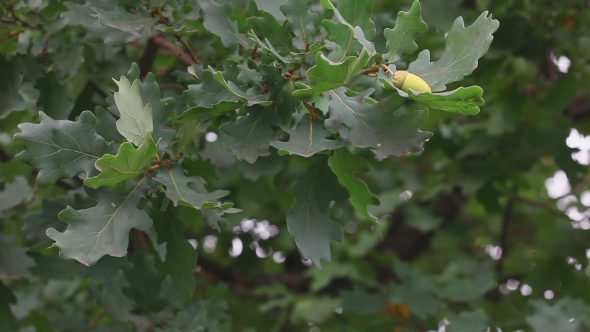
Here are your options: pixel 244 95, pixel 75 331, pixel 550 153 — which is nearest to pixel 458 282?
pixel 550 153

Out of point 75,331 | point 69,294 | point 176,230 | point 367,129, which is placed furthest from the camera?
point 69,294

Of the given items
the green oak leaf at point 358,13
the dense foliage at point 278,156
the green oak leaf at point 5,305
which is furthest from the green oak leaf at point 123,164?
the green oak leaf at point 5,305

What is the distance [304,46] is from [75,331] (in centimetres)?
86

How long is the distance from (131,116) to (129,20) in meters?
0.27

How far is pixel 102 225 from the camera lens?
86 centimetres

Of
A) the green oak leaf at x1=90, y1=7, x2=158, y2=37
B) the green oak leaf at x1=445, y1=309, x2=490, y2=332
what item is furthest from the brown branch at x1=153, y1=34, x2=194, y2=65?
the green oak leaf at x1=445, y1=309, x2=490, y2=332

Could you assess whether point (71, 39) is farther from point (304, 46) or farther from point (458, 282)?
point (458, 282)

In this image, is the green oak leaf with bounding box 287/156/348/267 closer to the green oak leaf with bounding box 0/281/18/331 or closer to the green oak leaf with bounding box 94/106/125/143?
the green oak leaf with bounding box 94/106/125/143

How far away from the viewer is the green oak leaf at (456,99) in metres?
0.80

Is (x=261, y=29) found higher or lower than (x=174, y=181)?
higher

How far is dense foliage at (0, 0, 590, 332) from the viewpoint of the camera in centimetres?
89

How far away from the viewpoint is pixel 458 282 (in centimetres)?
188

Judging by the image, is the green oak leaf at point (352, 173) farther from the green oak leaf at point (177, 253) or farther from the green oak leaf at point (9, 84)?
the green oak leaf at point (9, 84)

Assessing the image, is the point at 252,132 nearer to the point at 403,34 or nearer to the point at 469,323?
the point at 403,34
